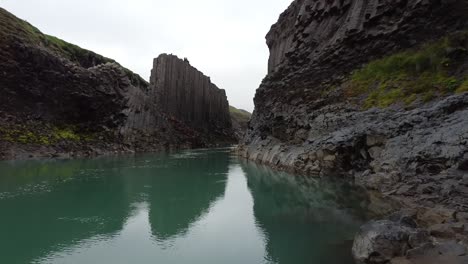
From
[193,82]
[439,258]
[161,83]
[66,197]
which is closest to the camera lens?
[439,258]

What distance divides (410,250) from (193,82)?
104 meters

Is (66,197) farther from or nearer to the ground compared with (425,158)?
nearer to the ground

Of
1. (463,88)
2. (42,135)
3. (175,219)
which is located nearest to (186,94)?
(42,135)

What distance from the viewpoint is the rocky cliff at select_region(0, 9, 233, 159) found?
227 ft

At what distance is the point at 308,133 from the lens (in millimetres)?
50281

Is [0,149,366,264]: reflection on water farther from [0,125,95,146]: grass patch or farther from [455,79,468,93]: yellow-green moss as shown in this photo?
[0,125,95,146]: grass patch

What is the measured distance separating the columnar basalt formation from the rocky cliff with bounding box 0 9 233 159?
322mm

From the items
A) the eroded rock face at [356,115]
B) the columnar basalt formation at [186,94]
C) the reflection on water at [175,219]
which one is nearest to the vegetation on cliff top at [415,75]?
the eroded rock face at [356,115]

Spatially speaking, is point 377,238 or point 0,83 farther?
point 0,83

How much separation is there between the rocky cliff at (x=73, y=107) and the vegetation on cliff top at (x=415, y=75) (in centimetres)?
5259

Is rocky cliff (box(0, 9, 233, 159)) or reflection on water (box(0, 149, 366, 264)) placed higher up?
rocky cliff (box(0, 9, 233, 159))

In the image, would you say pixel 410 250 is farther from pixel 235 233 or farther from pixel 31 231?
pixel 31 231

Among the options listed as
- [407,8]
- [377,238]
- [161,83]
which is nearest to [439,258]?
[377,238]

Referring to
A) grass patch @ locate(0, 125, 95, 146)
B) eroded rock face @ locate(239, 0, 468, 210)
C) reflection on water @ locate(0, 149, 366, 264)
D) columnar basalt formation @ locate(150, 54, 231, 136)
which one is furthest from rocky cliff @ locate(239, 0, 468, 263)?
columnar basalt formation @ locate(150, 54, 231, 136)
